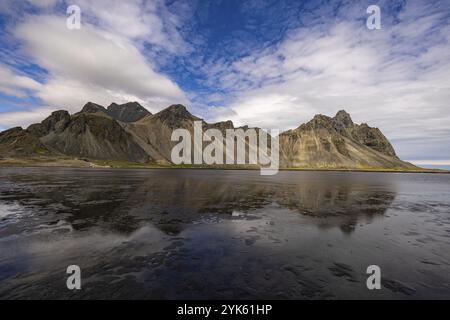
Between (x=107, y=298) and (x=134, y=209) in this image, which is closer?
(x=107, y=298)

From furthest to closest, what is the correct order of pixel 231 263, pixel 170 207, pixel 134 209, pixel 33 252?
pixel 170 207 → pixel 134 209 → pixel 33 252 → pixel 231 263

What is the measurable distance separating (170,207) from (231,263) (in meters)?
16.2

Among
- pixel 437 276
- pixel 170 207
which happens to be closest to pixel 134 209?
pixel 170 207

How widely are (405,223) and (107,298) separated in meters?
23.7

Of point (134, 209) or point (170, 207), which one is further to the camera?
point (170, 207)

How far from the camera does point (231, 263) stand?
12000 mm

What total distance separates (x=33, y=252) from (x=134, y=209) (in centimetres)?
1234
